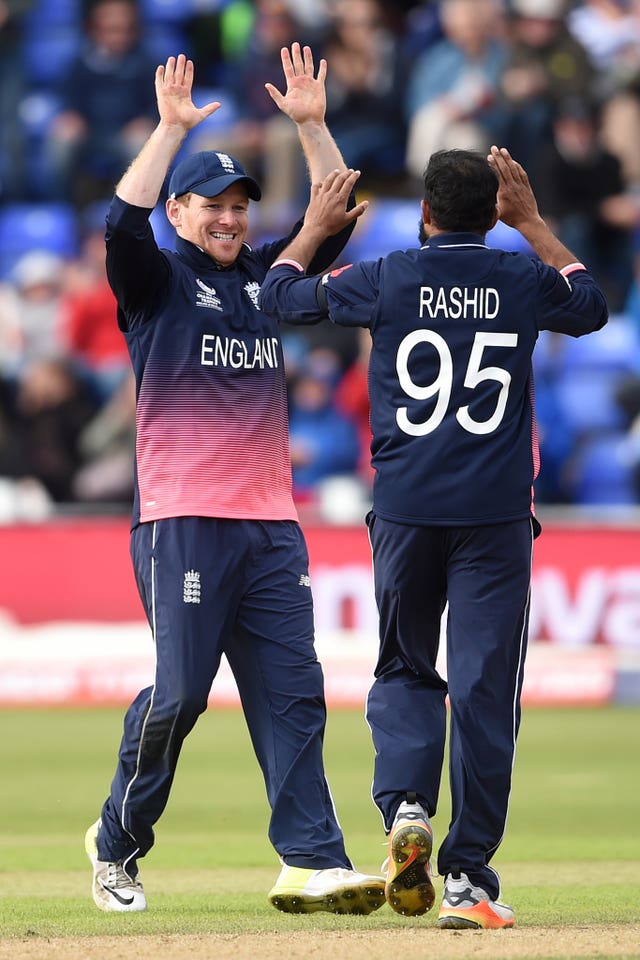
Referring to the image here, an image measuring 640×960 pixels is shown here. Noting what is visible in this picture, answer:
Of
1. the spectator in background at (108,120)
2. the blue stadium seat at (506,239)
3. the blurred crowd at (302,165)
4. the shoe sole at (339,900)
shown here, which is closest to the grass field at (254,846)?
the shoe sole at (339,900)

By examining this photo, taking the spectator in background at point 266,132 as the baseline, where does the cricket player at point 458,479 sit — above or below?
below

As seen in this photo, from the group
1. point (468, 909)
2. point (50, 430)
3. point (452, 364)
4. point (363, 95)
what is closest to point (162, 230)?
point (363, 95)

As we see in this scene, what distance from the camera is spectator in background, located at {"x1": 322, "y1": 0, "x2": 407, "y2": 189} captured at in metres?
18.4

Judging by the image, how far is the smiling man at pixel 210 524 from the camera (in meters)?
5.80

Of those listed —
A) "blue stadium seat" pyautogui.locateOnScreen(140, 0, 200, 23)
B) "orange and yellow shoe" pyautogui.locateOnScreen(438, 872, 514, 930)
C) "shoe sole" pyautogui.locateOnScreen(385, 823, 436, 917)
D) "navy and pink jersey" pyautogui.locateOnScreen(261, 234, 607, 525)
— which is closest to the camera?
"shoe sole" pyautogui.locateOnScreen(385, 823, 436, 917)

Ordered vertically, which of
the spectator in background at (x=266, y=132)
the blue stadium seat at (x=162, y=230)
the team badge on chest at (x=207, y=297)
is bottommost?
the team badge on chest at (x=207, y=297)

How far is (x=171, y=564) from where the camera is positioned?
588 centimetres

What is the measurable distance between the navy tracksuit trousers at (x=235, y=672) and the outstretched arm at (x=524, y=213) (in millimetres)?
1306

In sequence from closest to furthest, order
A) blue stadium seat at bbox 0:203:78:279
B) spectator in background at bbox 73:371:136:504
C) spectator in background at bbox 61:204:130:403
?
1. spectator in background at bbox 73:371:136:504
2. spectator in background at bbox 61:204:130:403
3. blue stadium seat at bbox 0:203:78:279

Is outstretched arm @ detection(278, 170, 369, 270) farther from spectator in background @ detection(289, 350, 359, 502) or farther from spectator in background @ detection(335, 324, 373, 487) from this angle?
spectator in background @ detection(335, 324, 373, 487)

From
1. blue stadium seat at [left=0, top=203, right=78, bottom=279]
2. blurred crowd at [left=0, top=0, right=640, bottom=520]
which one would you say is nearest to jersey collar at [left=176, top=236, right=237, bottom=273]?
blurred crowd at [left=0, top=0, right=640, bottom=520]

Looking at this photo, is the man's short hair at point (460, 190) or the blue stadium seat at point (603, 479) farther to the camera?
the blue stadium seat at point (603, 479)

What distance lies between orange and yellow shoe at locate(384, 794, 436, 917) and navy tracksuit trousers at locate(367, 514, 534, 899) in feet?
0.63

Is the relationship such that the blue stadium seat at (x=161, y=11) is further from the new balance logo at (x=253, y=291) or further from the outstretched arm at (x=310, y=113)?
the new balance logo at (x=253, y=291)
